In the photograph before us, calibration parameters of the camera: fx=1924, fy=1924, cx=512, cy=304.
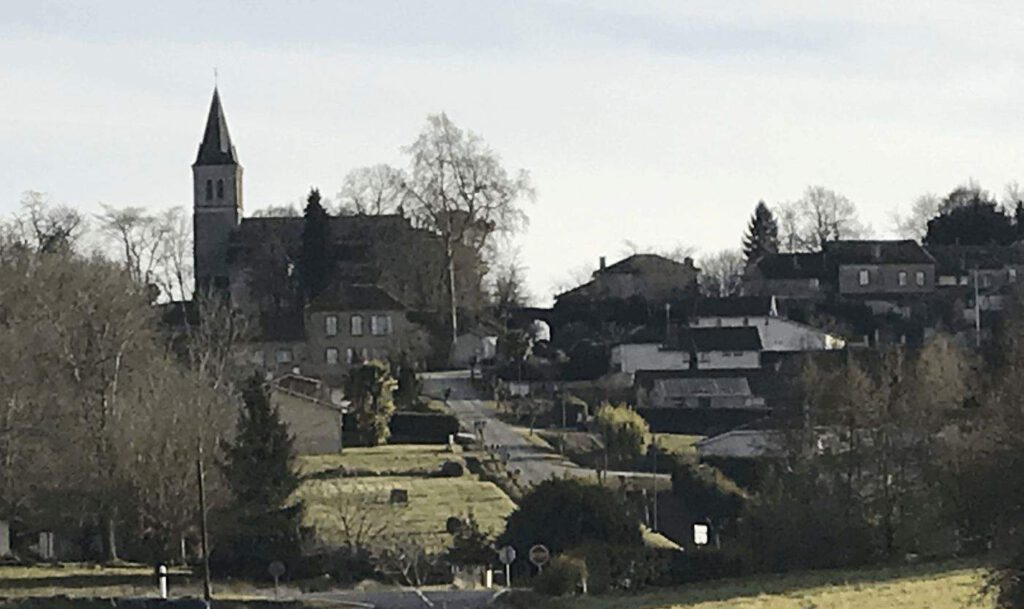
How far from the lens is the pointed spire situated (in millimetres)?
107812

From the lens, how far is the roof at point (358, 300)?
8656 centimetres

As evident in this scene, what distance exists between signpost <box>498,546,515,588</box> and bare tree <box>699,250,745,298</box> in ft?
212

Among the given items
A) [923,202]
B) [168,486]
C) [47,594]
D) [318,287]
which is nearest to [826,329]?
[318,287]

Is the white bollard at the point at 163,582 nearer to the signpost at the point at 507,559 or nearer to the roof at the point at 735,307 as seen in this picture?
the signpost at the point at 507,559

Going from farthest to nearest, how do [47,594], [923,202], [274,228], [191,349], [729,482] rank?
[923,202] → [274,228] → [191,349] → [729,482] → [47,594]

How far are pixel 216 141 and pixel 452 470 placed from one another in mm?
55561

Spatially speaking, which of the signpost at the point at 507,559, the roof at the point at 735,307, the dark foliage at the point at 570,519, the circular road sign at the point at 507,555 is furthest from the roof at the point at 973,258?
the circular road sign at the point at 507,555

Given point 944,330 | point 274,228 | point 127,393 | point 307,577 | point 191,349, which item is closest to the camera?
point 307,577

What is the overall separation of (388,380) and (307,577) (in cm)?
2355

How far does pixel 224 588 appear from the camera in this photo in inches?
1564

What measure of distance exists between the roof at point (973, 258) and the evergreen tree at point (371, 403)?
4528cm

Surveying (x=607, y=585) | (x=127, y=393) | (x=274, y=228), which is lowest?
(x=607, y=585)

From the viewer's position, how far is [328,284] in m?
93.3

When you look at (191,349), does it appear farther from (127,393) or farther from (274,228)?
(274,228)
